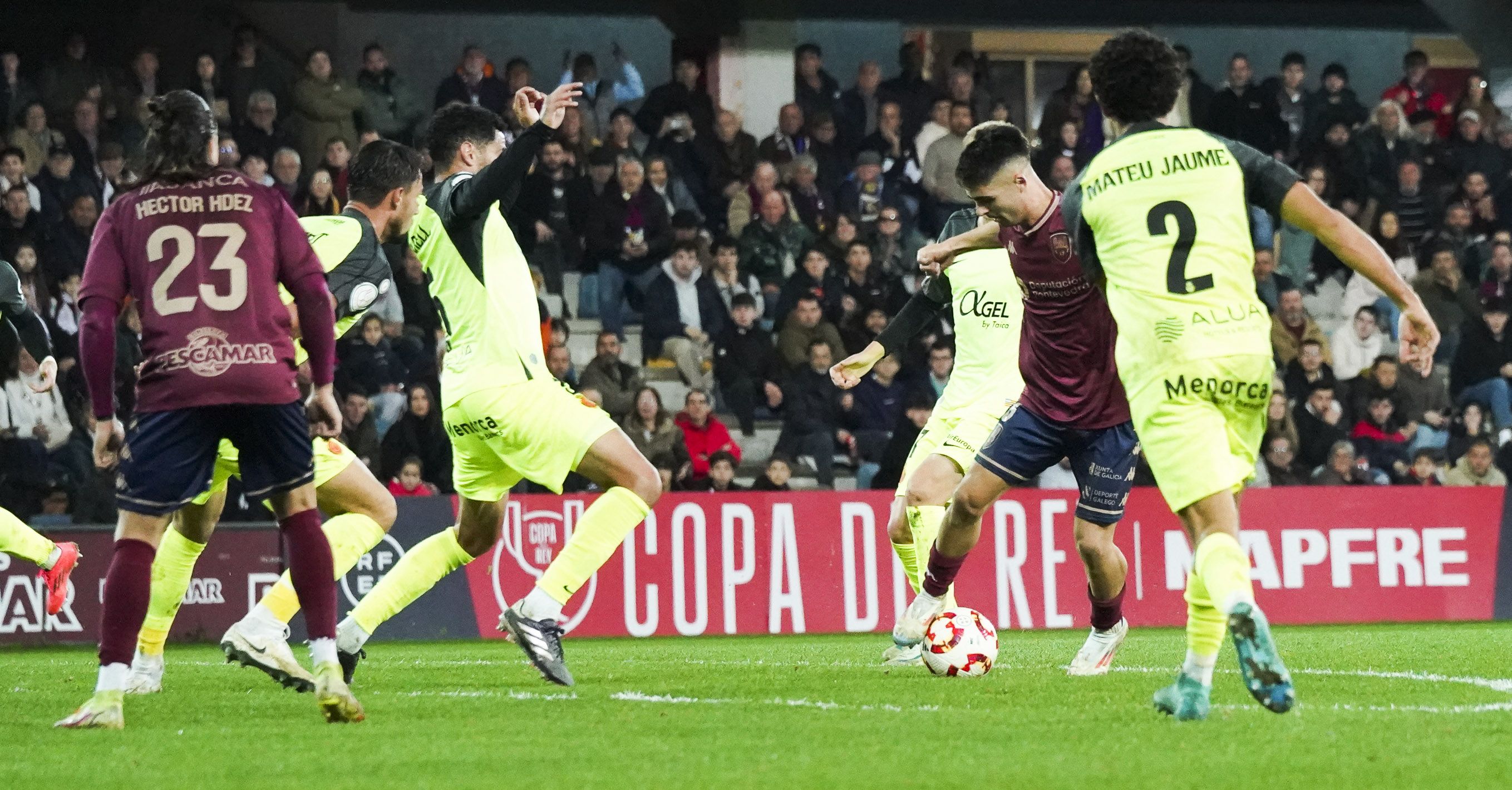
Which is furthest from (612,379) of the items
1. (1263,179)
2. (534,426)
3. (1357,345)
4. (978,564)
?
(1263,179)

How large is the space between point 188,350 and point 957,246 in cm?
325

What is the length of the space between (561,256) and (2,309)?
28.1ft

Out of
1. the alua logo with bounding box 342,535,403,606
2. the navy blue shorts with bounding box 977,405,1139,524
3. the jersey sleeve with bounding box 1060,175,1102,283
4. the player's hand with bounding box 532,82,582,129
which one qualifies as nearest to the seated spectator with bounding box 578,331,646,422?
the alua logo with bounding box 342,535,403,606

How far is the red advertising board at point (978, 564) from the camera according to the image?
46.1 ft

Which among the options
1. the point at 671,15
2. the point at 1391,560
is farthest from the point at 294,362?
the point at 671,15

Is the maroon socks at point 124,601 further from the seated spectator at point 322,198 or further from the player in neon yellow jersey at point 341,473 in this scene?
the seated spectator at point 322,198

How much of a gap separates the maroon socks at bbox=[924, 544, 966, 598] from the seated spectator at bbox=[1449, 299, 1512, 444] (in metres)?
11.0

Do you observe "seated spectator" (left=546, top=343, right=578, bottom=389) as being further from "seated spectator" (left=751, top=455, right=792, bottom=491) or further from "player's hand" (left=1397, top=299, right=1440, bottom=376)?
"player's hand" (left=1397, top=299, right=1440, bottom=376)

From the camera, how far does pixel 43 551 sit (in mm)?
9469

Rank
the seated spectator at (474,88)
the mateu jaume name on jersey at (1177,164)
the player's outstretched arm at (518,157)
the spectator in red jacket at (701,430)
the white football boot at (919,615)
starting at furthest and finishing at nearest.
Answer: the seated spectator at (474,88) → the spectator in red jacket at (701,430) → the white football boot at (919,615) → the player's outstretched arm at (518,157) → the mateu jaume name on jersey at (1177,164)

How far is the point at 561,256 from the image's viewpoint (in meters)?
17.8

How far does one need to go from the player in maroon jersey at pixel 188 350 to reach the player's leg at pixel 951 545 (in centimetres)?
289

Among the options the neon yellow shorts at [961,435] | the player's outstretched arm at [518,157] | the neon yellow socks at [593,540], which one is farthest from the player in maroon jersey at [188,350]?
the neon yellow shorts at [961,435]

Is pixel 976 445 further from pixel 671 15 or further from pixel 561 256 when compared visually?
pixel 671 15
